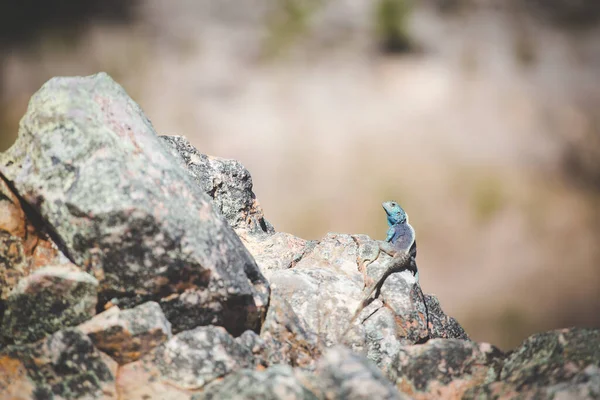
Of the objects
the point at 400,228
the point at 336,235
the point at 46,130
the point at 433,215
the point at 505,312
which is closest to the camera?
the point at 46,130

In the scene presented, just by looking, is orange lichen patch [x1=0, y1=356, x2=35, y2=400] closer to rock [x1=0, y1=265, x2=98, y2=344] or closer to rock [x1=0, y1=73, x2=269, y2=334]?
rock [x1=0, y1=265, x2=98, y2=344]

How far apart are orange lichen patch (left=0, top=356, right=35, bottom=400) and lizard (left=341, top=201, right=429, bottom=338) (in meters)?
1.69

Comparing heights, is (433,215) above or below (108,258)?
above

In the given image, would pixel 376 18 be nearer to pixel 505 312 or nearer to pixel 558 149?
pixel 558 149

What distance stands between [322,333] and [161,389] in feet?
3.33

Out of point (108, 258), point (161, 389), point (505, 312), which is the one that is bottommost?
point (161, 389)

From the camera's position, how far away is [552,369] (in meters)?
2.47

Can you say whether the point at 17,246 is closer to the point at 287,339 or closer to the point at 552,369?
the point at 287,339

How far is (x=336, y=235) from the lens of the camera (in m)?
3.91

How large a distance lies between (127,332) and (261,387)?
76cm

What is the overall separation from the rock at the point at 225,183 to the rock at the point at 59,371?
1573mm

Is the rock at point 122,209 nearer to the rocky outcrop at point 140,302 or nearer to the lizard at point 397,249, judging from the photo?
the rocky outcrop at point 140,302

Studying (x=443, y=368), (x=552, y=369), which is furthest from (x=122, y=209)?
(x=552, y=369)

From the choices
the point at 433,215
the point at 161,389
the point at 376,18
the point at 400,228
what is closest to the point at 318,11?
the point at 376,18
